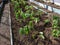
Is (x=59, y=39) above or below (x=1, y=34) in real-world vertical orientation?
above

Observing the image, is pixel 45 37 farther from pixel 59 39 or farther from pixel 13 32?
pixel 13 32

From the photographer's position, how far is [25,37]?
17.9 ft

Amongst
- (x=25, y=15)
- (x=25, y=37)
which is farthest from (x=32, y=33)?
(x=25, y=15)

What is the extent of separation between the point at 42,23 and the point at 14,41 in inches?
69.3

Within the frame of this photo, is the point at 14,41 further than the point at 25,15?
No

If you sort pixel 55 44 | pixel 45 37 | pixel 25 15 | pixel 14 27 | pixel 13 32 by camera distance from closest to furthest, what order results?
pixel 55 44, pixel 45 37, pixel 13 32, pixel 14 27, pixel 25 15

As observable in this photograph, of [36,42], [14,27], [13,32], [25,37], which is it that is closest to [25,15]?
[14,27]

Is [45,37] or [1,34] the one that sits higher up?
[45,37]

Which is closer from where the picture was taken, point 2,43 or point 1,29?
point 2,43

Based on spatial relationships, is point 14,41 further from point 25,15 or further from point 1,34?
point 25,15

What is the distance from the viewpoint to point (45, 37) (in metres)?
5.30

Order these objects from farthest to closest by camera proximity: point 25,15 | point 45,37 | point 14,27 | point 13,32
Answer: point 25,15, point 14,27, point 13,32, point 45,37

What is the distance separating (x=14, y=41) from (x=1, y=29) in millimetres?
1852

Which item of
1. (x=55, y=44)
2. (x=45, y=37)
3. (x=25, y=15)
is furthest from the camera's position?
(x=25, y=15)
